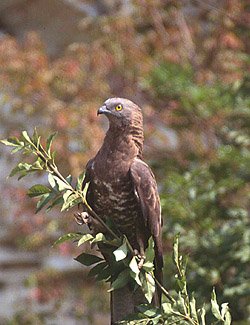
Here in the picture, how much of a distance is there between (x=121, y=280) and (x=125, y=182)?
0.96ft

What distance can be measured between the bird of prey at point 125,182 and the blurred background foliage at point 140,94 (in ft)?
4.95

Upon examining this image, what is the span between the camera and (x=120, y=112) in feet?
5.65

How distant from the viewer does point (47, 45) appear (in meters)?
6.08

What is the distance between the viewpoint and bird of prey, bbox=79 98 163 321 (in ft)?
5.53

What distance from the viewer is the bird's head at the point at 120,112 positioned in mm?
1713

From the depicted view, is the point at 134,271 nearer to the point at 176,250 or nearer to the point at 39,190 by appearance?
the point at 176,250

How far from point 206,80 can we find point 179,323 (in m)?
3.19

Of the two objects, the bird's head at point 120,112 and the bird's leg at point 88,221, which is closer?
the bird's leg at point 88,221

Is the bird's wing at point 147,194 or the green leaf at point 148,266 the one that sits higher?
the bird's wing at point 147,194

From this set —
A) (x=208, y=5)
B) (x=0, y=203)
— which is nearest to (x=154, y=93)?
(x=208, y=5)

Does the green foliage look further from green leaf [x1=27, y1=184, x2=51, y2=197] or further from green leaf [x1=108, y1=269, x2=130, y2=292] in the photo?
green leaf [x1=27, y1=184, x2=51, y2=197]

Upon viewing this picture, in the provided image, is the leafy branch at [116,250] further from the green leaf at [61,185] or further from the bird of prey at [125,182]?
the bird of prey at [125,182]

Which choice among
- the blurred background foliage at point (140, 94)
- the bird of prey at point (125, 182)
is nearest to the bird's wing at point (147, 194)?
the bird of prey at point (125, 182)

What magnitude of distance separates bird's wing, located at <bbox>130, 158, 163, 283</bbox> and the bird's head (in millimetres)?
100
